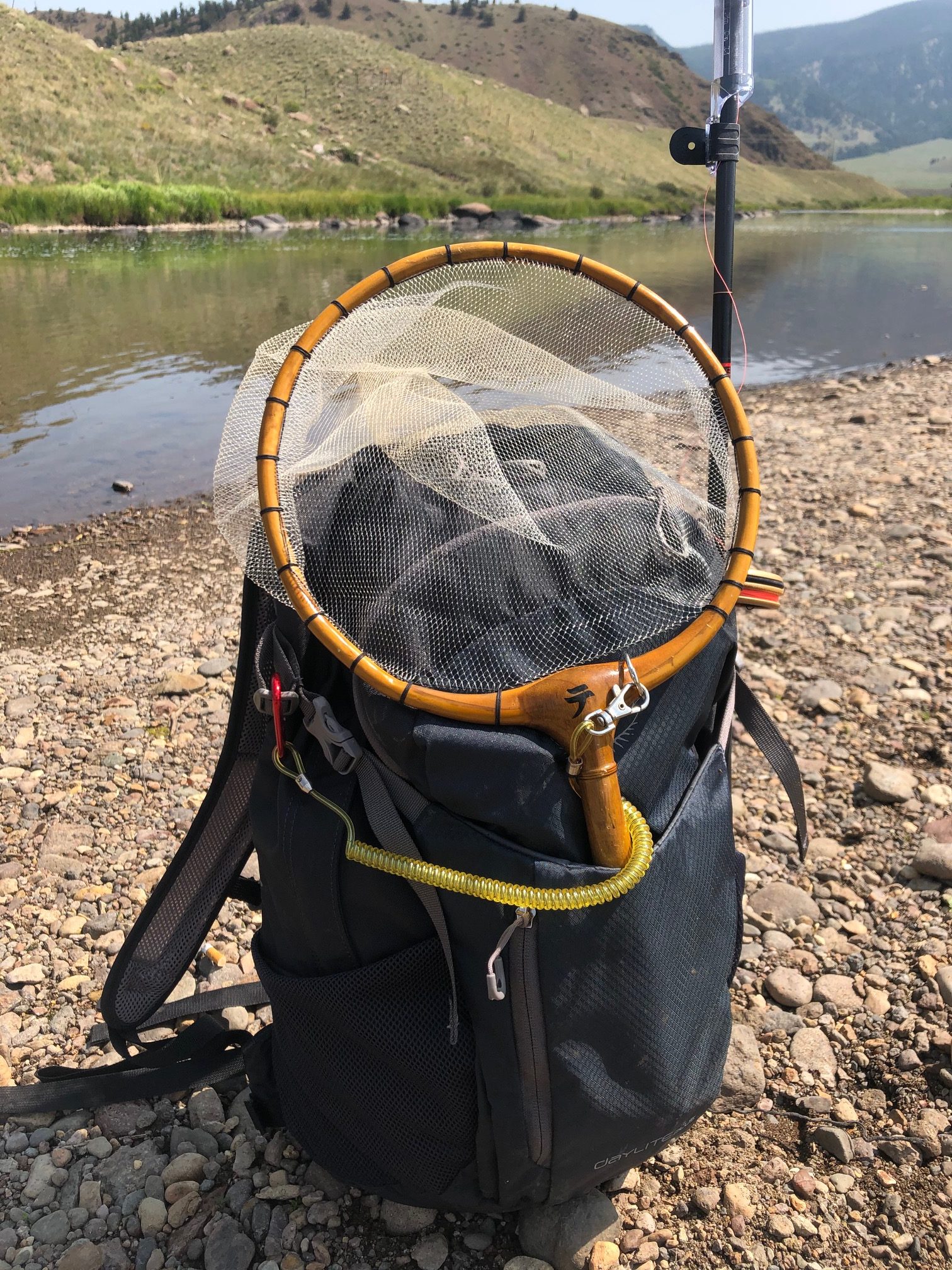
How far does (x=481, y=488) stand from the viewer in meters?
1.73

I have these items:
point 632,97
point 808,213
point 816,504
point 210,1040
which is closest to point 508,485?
point 210,1040

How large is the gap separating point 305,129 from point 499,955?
2881 inches

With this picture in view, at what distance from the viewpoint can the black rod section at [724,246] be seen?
6.75ft

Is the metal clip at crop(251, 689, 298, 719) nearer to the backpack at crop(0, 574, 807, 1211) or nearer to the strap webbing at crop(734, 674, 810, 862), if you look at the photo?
the backpack at crop(0, 574, 807, 1211)

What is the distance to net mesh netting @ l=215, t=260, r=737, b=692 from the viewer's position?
60.2 inches

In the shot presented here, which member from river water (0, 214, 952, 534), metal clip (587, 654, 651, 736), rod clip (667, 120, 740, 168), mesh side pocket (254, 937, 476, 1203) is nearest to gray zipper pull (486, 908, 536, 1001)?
mesh side pocket (254, 937, 476, 1203)

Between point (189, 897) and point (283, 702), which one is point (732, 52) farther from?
point (189, 897)

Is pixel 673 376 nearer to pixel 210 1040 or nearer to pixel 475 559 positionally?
pixel 475 559

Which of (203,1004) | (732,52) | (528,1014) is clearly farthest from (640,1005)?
(732,52)

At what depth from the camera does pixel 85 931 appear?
8.05 ft

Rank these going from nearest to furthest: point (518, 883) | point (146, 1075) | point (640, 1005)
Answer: point (518, 883)
point (640, 1005)
point (146, 1075)

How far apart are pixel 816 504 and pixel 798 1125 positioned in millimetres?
4409

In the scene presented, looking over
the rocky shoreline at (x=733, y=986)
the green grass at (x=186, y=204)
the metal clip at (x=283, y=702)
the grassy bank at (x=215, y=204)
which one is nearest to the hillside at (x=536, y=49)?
the grassy bank at (x=215, y=204)

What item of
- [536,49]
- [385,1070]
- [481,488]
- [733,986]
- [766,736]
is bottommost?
[733,986]
